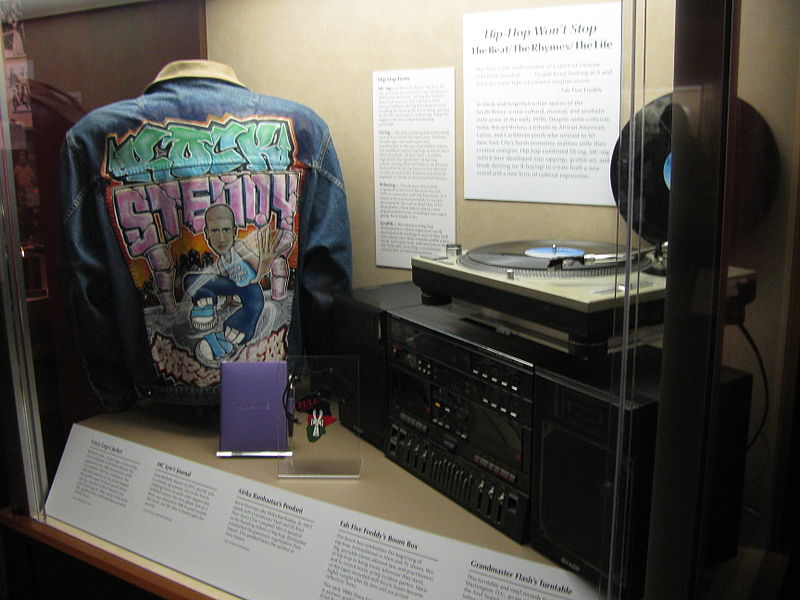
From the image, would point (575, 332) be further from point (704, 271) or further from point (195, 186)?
point (195, 186)

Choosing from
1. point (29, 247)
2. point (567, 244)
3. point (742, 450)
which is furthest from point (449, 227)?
point (742, 450)

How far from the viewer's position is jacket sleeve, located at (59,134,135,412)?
4.72ft

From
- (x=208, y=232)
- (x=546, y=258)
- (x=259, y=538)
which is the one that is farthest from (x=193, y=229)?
(x=546, y=258)

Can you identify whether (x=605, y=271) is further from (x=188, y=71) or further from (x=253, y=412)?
(x=188, y=71)

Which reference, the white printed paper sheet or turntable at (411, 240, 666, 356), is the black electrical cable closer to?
turntable at (411, 240, 666, 356)

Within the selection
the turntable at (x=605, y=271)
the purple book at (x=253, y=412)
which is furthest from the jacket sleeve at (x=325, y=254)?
the turntable at (x=605, y=271)

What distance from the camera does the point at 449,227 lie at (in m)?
1.61

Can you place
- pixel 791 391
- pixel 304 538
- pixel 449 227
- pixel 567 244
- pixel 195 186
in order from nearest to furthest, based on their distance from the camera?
1. pixel 791 391
2. pixel 304 538
3. pixel 567 244
4. pixel 195 186
5. pixel 449 227

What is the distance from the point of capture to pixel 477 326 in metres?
1.19

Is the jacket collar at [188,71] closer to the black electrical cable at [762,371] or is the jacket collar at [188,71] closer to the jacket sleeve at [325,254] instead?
the jacket sleeve at [325,254]

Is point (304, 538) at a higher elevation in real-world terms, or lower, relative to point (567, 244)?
lower

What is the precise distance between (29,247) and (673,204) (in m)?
1.24

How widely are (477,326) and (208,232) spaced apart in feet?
1.94

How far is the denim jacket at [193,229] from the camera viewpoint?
143cm
